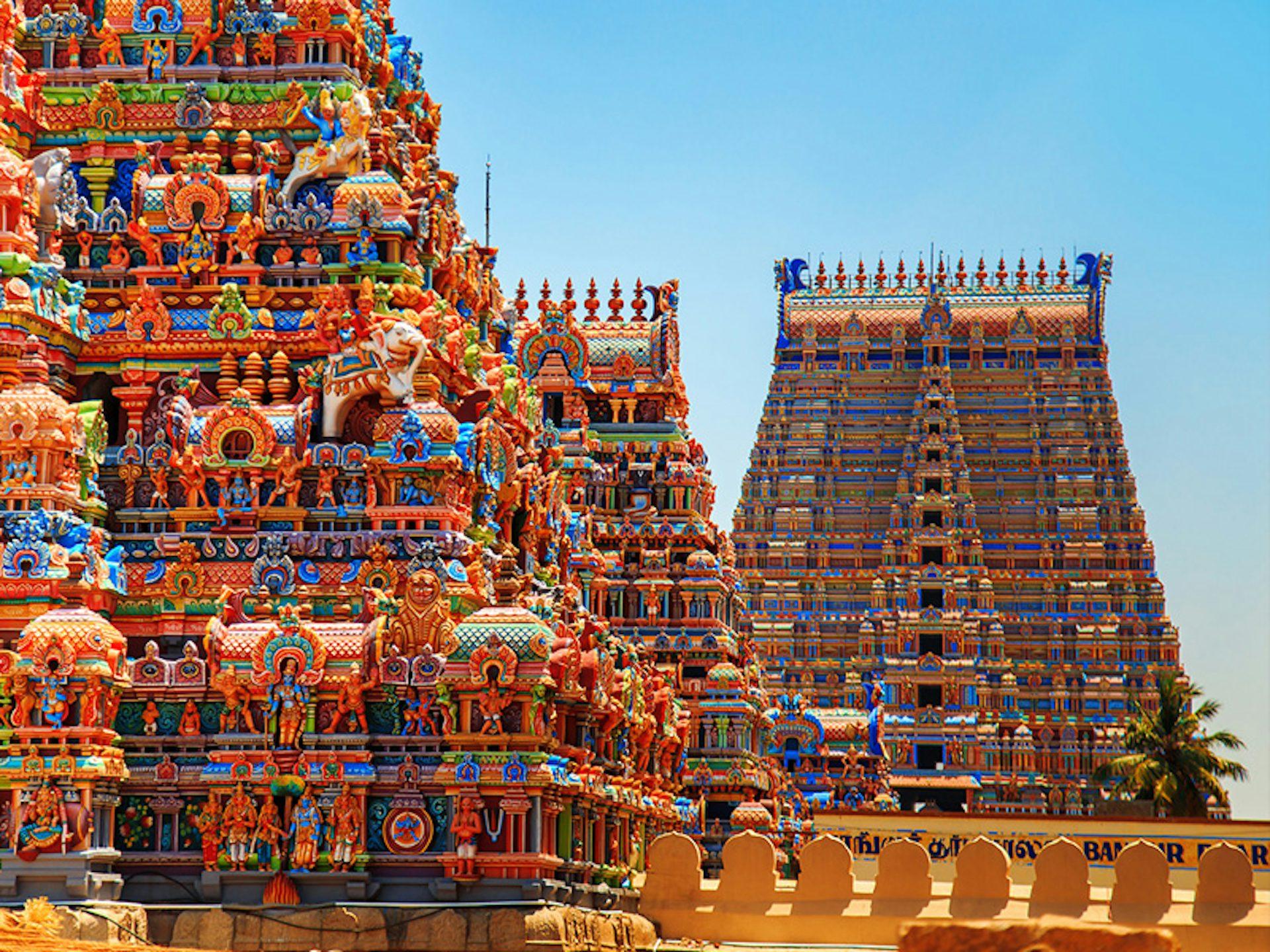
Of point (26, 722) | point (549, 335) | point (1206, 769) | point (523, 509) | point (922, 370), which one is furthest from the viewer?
point (922, 370)

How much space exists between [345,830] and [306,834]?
1.81ft

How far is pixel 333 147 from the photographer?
37812 mm

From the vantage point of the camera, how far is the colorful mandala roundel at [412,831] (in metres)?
33.8

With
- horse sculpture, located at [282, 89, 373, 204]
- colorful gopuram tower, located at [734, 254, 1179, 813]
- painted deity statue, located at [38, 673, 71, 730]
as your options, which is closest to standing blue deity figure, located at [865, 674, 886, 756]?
colorful gopuram tower, located at [734, 254, 1179, 813]

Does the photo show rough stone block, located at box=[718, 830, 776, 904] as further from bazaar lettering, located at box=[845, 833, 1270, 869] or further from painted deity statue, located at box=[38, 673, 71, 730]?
bazaar lettering, located at box=[845, 833, 1270, 869]

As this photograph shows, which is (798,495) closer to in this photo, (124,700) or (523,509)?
(523,509)

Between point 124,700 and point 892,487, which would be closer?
point 124,700

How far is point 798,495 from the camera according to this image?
112 m

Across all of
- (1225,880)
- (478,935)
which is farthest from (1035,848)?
(478,935)

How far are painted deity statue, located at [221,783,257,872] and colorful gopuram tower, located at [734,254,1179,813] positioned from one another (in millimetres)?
66238

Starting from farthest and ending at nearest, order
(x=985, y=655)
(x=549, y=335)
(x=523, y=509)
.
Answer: (x=985, y=655), (x=549, y=335), (x=523, y=509)

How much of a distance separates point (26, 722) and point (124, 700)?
A: 2.08 m

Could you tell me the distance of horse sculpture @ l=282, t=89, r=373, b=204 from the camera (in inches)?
1490

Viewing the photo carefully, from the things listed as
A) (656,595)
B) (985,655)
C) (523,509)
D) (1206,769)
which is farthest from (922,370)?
(523,509)
